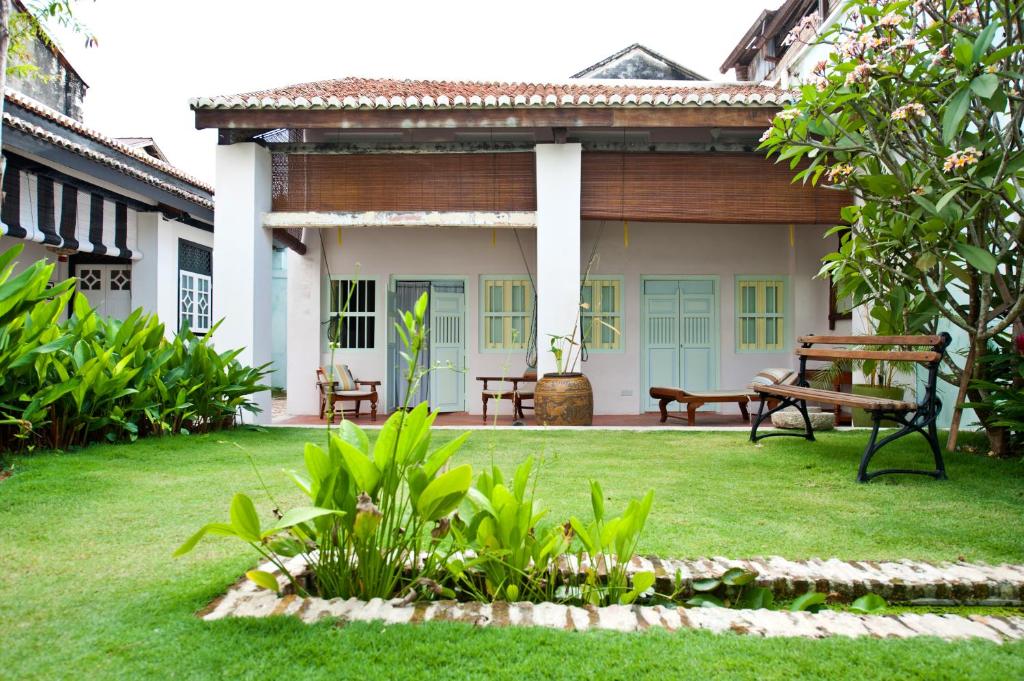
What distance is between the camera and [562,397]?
7.46m

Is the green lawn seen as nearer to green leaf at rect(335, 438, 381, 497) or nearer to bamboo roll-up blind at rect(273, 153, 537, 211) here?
green leaf at rect(335, 438, 381, 497)

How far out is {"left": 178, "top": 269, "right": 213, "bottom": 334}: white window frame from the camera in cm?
1182

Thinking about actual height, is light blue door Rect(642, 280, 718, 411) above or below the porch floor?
above

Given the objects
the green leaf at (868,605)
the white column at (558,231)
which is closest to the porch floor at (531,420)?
the white column at (558,231)

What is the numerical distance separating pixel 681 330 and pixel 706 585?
26.2ft

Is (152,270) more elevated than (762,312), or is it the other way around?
(152,270)

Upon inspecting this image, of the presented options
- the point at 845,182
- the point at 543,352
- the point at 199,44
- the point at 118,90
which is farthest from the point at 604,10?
the point at 845,182

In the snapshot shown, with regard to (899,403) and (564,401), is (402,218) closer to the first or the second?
(564,401)

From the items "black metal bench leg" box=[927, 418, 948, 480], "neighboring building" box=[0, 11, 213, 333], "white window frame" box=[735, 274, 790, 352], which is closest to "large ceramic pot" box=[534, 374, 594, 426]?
"white window frame" box=[735, 274, 790, 352]

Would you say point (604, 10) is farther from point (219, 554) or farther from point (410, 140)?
point (219, 554)

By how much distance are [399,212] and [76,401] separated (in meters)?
4.03

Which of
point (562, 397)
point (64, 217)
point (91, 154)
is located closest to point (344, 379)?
point (562, 397)

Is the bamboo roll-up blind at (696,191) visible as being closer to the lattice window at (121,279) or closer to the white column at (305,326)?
the white column at (305,326)

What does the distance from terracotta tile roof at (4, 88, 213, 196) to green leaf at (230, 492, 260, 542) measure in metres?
8.30
